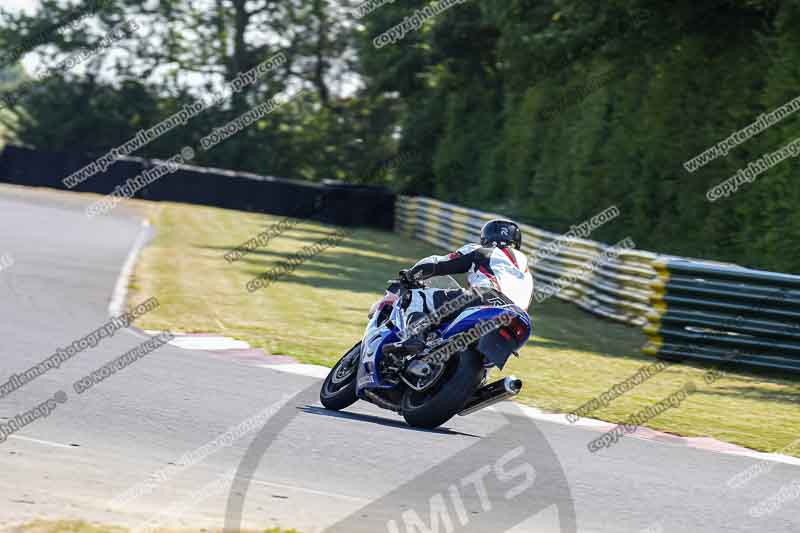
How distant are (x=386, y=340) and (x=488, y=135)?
107 ft

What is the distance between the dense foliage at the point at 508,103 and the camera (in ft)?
74.3

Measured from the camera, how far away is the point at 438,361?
31.5 ft

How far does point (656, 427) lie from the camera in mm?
11352

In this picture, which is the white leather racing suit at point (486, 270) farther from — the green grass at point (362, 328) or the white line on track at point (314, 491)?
the white line on track at point (314, 491)

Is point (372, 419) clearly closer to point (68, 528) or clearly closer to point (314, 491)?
point (314, 491)

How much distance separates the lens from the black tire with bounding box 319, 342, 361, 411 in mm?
10266

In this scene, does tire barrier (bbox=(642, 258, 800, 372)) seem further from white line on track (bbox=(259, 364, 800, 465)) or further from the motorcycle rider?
the motorcycle rider

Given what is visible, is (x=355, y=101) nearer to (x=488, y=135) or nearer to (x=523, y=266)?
(x=488, y=135)

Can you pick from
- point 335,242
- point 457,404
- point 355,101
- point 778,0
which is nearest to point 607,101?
point 778,0

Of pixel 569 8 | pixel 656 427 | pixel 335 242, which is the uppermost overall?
pixel 569 8

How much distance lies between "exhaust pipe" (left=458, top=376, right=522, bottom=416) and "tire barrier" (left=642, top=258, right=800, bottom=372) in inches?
271

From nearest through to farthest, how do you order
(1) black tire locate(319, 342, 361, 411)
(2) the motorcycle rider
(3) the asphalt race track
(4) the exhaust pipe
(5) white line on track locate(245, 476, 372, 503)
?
1. (3) the asphalt race track
2. (5) white line on track locate(245, 476, 372, 503)
3. (4) the exhaust pipe
4. (2) the motorcycle rider
5. (1) black tire locate(319, 342, 361, 411)

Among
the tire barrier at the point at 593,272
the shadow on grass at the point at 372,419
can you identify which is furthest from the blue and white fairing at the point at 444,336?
the tire barrier at the point at 593,272

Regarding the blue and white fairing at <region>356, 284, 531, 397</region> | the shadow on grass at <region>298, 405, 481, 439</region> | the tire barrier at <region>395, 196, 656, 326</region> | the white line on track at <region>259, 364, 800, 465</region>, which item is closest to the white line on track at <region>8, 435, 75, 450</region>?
the shadow on grass at <region>298, 405, 481, 439</region>
